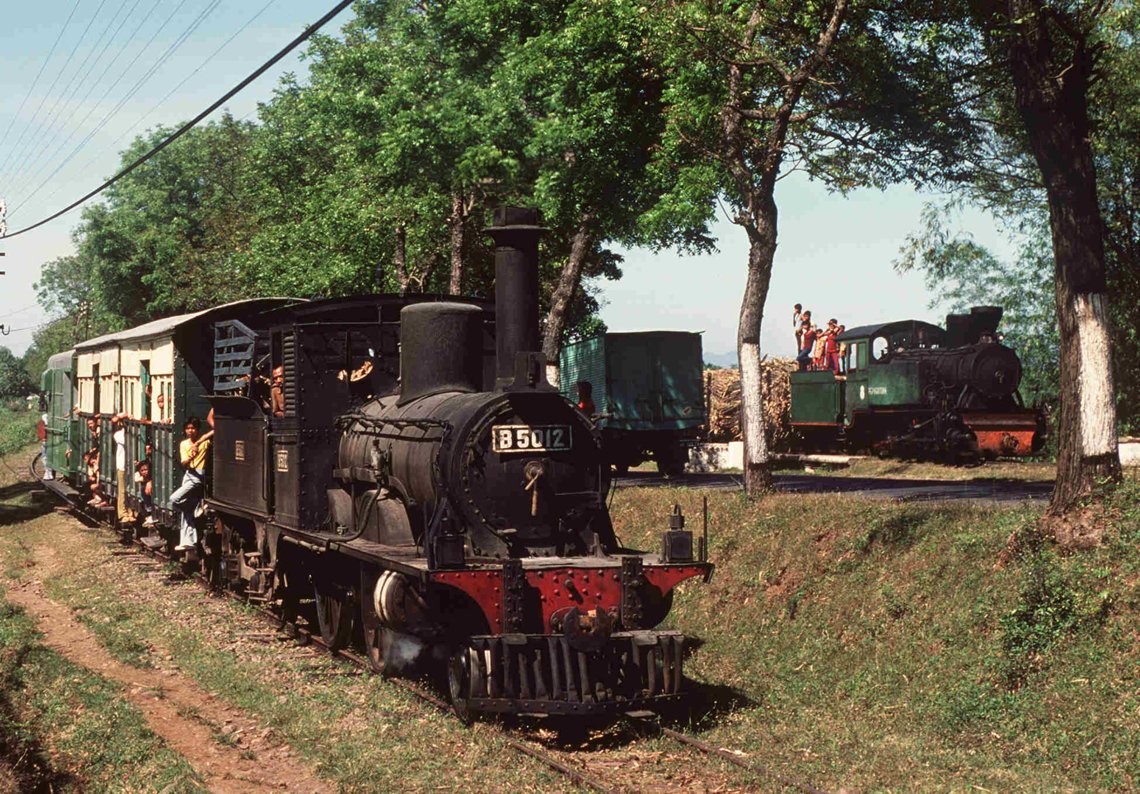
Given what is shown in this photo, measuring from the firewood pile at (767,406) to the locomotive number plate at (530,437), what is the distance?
22922mm

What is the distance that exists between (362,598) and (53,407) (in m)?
22.4

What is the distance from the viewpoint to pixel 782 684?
11.2m

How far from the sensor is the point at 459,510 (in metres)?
10.0

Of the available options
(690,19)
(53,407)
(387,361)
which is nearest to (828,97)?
(690,19)

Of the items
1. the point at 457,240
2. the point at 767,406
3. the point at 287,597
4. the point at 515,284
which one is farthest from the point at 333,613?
the point at 767,406

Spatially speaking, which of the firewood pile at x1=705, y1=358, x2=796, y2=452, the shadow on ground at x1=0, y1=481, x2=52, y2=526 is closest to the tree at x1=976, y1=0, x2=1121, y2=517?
the firewood pile at x1=705, y1=358, x2=796, y2=452

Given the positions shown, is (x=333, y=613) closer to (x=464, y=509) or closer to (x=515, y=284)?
(x=464, y=509)

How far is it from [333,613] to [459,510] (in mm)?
3336

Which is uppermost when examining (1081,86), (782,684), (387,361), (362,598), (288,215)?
(288,215)

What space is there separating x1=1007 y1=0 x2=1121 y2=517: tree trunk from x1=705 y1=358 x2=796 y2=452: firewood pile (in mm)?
21308

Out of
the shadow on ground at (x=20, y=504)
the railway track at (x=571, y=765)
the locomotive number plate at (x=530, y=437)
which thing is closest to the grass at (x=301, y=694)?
the railway track at (x=571, y=765)

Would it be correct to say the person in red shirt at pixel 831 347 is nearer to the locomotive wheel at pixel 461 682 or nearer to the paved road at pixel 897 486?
the paved road at pixel 897 486

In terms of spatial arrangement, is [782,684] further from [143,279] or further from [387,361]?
[143,279]

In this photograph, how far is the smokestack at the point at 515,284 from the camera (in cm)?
1029
